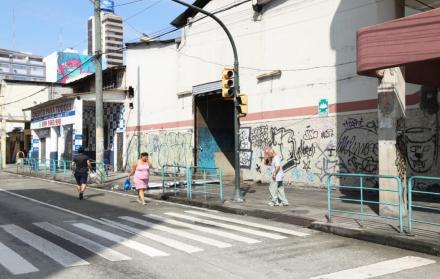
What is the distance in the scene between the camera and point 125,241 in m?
9.33

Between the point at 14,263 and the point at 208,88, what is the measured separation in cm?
1802

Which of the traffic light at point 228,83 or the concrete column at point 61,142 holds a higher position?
the traffic light at point 228,83

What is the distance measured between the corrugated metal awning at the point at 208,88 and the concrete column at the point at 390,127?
41.2ft

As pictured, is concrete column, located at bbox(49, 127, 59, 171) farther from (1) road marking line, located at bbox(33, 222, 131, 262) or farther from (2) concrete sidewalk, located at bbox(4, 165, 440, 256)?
(1) road marking line, located at bbox(33, 222, 131, 262)

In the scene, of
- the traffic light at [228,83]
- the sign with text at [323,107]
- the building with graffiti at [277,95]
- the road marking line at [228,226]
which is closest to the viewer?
the road marking line at [228,226]

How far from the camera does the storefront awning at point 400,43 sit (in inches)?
363

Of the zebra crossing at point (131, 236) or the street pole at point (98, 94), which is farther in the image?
the street pole at point (98, 94)

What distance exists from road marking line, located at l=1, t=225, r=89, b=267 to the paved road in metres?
0.01

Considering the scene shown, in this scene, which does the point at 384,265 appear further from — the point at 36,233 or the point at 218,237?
the point at 36,233

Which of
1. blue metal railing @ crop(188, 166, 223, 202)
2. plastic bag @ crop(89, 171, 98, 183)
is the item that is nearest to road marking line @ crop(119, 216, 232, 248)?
blue metal railing @ crop(188, 166, 223, 202)

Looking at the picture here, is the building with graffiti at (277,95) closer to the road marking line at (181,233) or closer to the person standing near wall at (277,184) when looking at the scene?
the person standing near wall at (277,184)

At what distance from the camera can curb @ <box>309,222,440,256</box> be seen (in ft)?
28.3

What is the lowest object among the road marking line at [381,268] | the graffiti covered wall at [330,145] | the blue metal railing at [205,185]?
the road marking line at [381,268]

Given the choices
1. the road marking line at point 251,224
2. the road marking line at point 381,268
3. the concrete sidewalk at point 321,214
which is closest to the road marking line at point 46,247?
the road marking line at point 381,268
